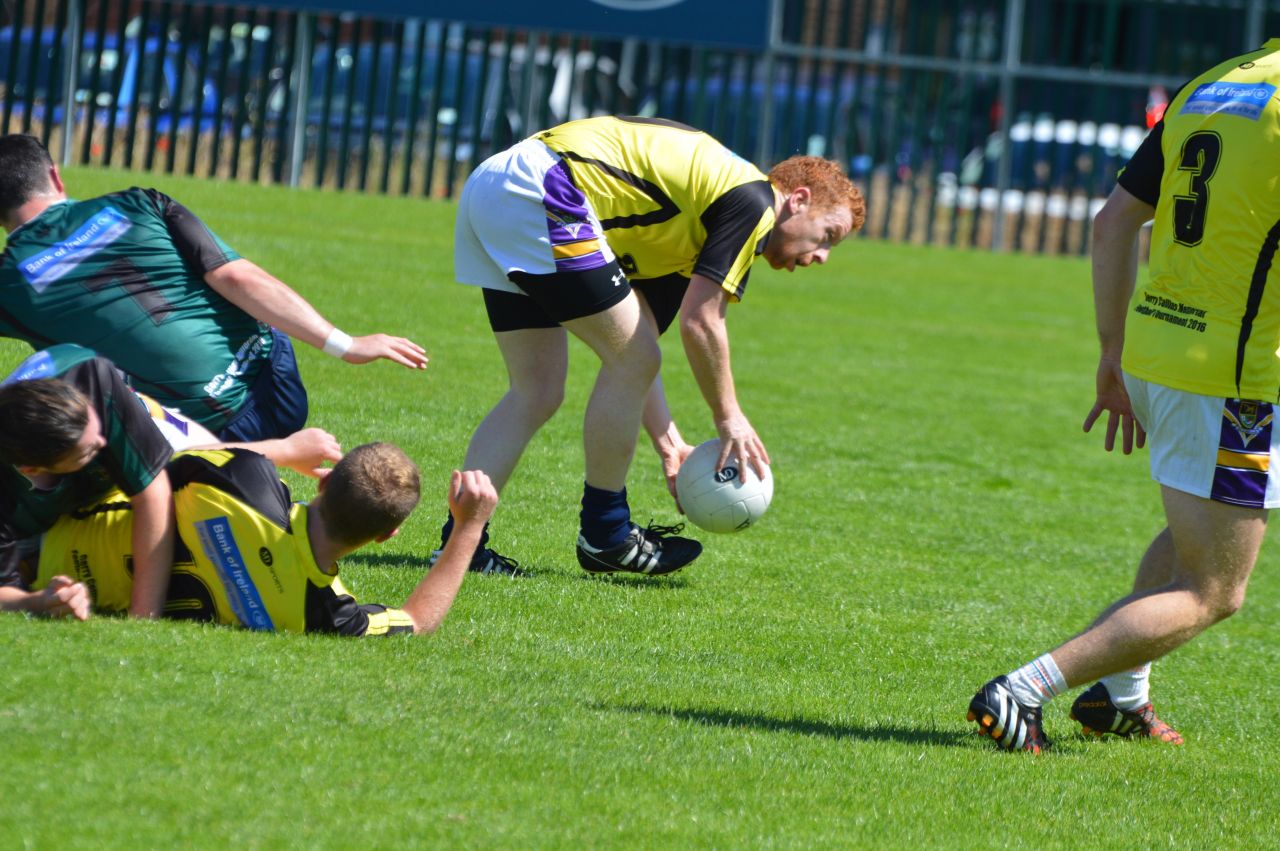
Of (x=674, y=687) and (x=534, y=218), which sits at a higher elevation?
(x=534, y=218)

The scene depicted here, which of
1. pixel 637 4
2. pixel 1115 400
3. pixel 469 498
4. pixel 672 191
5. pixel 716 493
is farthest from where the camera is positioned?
pixel 637 4

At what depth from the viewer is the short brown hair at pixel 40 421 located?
4.08 metres

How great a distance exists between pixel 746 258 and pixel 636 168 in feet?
1.67

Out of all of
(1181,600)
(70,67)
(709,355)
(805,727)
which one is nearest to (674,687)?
(805,727)

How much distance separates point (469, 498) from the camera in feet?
15.6

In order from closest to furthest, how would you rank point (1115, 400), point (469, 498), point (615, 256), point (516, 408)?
point (469, 498), point (1115, 400), point (615, 256), point (516, 408)

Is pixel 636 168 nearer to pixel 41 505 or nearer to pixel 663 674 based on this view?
pixel 663 674

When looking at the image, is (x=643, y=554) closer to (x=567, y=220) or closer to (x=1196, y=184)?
(x=567, y=220)

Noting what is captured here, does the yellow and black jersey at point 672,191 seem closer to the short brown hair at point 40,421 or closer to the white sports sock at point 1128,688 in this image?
the white sports sock at point 1128,688

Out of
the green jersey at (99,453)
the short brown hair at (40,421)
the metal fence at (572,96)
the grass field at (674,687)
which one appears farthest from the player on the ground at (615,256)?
the metal fence at (572,96)

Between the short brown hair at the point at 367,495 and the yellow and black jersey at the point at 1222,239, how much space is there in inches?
79.6

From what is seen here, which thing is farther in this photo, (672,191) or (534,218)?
(672,191)

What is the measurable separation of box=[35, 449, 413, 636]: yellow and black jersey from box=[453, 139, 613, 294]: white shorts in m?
1.35

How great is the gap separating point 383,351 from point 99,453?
101 cm
